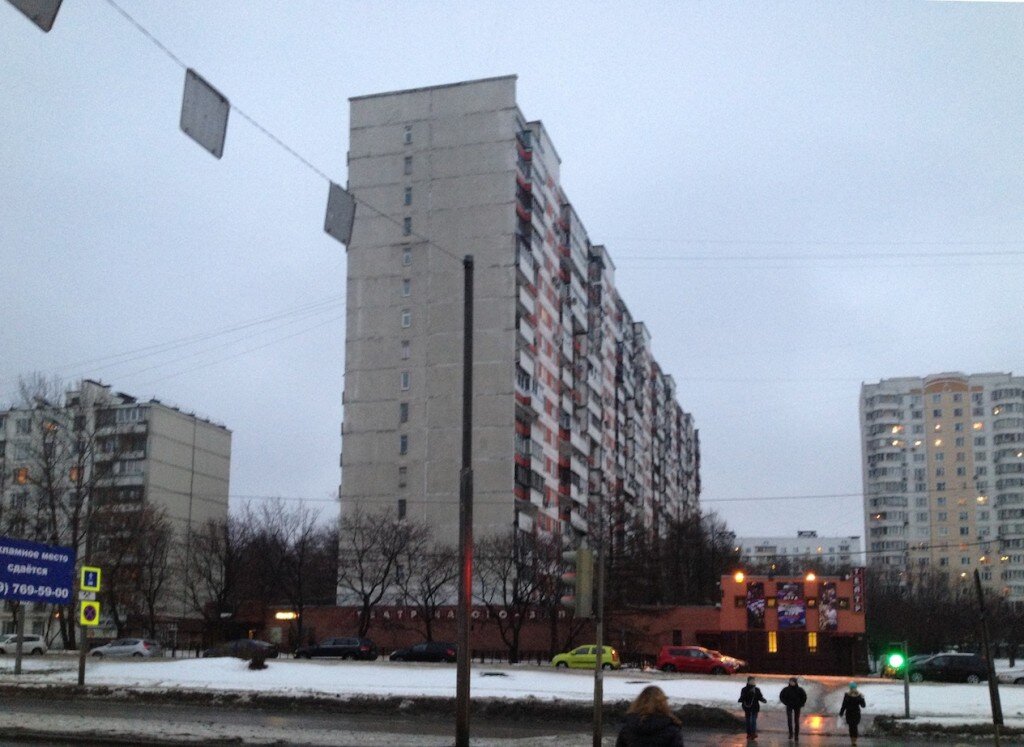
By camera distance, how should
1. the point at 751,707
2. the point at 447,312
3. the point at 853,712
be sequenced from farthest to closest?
1. the point at 447,312
2. the point at 751,707
3. the point at 853,712

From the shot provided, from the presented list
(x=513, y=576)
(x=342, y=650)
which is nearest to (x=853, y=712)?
(x=342, y=650)

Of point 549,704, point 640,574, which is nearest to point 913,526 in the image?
point 640,574

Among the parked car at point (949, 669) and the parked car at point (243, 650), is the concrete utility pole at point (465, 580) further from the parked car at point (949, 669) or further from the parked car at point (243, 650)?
the parked car at point (243, 650)

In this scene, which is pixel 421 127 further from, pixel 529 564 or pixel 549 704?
pixel 549 704

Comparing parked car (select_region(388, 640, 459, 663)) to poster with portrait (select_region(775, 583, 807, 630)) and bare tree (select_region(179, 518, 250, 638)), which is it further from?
bare tree (select_region(179, 518, 250, 638))

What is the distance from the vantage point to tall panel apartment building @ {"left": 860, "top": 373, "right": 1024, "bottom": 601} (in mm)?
157500

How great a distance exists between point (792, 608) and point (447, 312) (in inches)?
1404

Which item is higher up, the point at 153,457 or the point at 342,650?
the point at 153,457

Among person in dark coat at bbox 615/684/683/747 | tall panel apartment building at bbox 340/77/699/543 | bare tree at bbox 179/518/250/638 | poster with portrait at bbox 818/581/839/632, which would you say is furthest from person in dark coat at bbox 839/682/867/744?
bare tree at bbox 179/518/250/638

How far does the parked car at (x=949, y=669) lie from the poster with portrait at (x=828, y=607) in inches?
550

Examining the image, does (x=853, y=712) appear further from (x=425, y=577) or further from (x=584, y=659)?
(x=425, y=577)

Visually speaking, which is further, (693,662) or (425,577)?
(425,577)

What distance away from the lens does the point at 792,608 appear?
69.2m

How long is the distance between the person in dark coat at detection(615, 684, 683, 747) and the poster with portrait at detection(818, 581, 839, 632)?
63.4 m
